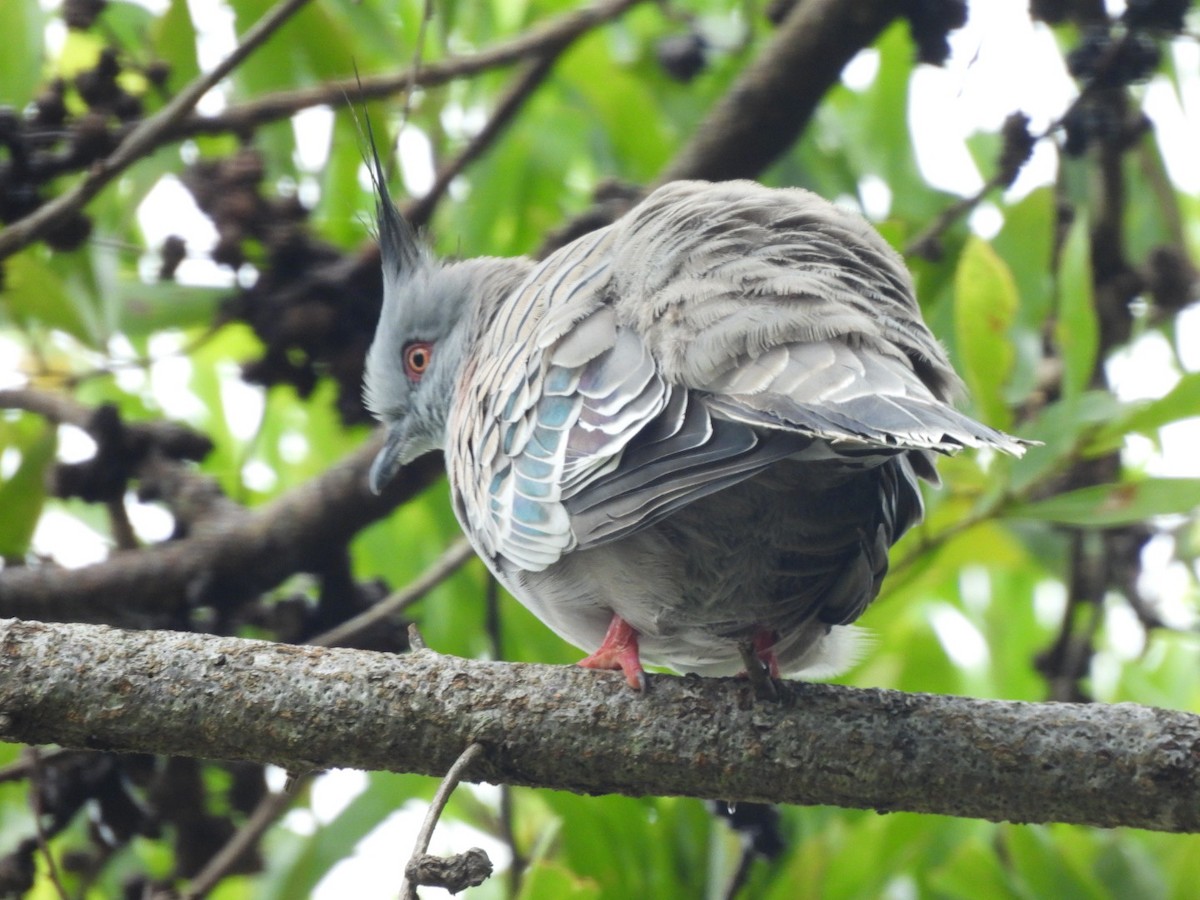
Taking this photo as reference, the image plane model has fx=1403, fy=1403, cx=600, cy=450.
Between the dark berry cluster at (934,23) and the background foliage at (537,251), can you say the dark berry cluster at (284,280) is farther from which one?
the dark berry cluster at (934,23)

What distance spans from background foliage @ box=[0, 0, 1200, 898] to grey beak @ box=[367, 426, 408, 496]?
1.16 feet

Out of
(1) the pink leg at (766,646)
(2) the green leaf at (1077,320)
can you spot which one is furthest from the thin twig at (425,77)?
(1) the pink leg at (766,646)

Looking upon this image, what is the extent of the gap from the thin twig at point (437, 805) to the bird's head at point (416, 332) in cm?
177

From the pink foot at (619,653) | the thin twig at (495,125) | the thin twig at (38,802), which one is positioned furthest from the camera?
the thin twig at (495,125)

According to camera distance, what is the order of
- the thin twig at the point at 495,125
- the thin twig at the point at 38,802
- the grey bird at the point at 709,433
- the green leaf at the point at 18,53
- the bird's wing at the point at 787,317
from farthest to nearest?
the thin twig at the point at 495,125, the green leaf at the point at 18,53, the thin twig at the point at 38,802, the grey bird at the point at 709,433, the bird's wing at the point at 787,317

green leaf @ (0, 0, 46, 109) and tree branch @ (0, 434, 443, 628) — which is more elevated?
green leaf @ (0, 0, 46, 109)

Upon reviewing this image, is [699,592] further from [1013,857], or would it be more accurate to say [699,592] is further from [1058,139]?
[1058,139]

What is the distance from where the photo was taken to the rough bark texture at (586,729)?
2609mm

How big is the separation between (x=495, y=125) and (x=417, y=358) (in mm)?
946

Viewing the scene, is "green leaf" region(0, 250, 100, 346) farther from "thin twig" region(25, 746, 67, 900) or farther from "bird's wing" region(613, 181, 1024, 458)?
"bird's wing" region(613, 181, 1024, 458)

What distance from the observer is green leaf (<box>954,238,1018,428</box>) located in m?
3.84

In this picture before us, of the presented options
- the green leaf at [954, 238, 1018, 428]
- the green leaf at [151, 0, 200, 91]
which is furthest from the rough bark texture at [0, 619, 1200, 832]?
the green leaf at [151, 0, 200, 91]

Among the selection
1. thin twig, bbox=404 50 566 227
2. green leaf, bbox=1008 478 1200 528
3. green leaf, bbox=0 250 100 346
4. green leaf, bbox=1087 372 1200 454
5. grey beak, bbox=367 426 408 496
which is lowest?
green leaf, bbox=1008 478 1200 528

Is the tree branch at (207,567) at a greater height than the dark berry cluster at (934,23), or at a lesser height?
lesser
